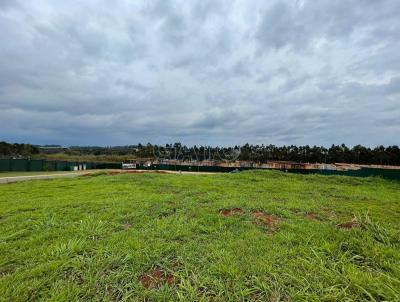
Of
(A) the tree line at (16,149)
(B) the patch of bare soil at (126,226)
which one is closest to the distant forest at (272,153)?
(A) the tree line at (16,149)

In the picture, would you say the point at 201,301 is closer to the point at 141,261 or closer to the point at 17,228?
the point at 141,261

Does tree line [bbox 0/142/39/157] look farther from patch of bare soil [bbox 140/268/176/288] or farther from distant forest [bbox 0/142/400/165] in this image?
patch of bare soil [bbox 140/268/176/288]

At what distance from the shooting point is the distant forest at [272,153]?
59719mm

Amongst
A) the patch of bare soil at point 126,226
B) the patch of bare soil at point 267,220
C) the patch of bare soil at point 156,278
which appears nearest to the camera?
the patch of bare soil at point 156,278

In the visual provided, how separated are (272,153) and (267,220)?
239 feet

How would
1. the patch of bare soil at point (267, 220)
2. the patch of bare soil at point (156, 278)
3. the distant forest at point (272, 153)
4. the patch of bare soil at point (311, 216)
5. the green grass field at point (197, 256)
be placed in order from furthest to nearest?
1. the distant forest at point (272, 153)
2. the patch of bare soil at point (311, 216)
3. the patch of bare soil at point (267, 220)
4. the patch of bare soil at point (156, 278)
5. the green grass field at point (197, 256)

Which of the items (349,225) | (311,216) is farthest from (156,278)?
(311,216)

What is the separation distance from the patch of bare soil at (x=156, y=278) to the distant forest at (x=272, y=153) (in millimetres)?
58233

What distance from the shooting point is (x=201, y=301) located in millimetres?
2281

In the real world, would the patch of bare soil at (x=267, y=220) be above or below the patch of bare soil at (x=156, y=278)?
above

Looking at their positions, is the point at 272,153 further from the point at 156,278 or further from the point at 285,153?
the point at 156,278

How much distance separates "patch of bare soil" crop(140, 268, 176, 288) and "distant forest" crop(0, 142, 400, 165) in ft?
191

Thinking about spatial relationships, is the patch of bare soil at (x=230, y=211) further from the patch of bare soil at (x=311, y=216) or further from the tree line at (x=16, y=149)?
the tree line at (x=16, y=149)

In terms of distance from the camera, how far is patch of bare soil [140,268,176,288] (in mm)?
2582
